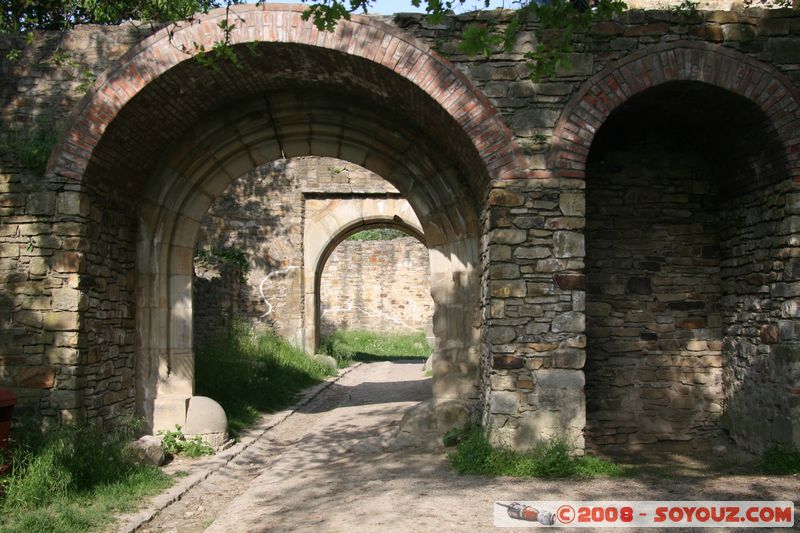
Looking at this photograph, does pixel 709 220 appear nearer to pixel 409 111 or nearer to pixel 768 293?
pixel 768 293

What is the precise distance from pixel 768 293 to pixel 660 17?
8.27ft

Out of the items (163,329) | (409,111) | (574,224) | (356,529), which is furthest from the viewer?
(163,329)

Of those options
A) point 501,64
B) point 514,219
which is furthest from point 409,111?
point 514,219

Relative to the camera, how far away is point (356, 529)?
4.27 meters

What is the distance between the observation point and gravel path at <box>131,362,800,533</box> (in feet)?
14.8

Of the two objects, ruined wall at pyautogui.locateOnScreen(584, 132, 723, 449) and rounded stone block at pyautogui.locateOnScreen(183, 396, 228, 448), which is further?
rounded stone block at pyautogui.locateOnScreen(183, 396, 228, 448)

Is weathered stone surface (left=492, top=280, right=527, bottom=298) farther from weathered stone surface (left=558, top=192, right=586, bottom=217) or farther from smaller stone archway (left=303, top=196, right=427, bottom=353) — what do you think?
smaller stone archway (left=303, top=196, right=427, bottom=353)

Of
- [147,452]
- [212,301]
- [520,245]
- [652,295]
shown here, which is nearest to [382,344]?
[212,301]

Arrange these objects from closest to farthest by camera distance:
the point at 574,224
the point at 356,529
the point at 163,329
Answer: the point at 356,529
the point at 574,224
the point at 163,329

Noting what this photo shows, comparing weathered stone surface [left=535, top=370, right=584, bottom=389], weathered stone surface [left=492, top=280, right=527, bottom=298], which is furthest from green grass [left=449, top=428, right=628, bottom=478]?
weathered stone surface [left=492, top=280, right=527, bottom=298]

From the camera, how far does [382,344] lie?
20422 mm

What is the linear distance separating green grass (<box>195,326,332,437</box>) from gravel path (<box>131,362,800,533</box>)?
1.29 meters

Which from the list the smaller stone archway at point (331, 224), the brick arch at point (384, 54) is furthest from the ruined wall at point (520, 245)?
the smaller stone archway at point (331, 224)

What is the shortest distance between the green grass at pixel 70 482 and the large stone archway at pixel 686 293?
427 cm
